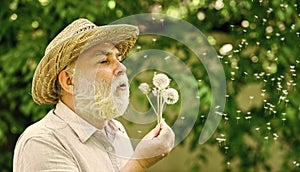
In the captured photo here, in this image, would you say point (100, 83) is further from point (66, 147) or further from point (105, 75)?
point (66, 147)

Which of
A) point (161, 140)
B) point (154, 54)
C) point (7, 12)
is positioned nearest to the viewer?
point (161, 140)

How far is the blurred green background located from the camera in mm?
4020

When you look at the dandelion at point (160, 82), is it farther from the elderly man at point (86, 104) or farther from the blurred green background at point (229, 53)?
the blurred green background at point (229, 53)

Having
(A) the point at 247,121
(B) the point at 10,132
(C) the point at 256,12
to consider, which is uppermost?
(C) the point at 256,12

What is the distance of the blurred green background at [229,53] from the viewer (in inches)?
158

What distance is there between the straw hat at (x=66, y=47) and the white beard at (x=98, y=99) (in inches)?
2.5

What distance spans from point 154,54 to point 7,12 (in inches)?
31.7

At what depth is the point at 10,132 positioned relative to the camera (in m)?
4.40

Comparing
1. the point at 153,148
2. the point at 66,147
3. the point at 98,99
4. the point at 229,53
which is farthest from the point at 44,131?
the point at 229,53

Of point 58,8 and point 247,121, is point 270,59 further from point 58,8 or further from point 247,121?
point 58,8

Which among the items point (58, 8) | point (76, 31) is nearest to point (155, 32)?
point (58, 8)

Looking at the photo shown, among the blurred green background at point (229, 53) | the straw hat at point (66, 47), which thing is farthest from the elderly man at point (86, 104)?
the blurred green background at point (229, 53)

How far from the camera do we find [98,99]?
7.13 ft

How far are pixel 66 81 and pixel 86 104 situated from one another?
0.26 ft
